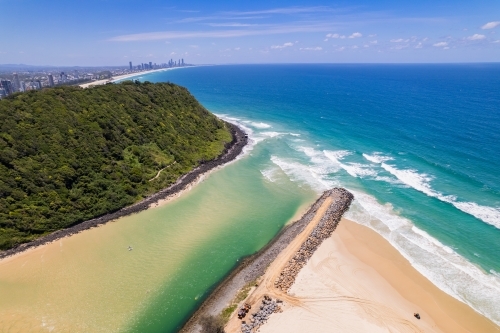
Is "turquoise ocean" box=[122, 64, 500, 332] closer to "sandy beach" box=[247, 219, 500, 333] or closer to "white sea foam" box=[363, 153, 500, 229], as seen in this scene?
"white sea foam" box=[363, 153, 500, 229]

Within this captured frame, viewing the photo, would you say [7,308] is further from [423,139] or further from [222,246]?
[423,139]

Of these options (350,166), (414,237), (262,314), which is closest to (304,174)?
(350,166)

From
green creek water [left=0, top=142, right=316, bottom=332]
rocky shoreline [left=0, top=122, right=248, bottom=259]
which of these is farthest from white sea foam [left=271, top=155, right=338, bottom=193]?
rocky shoreline [left=0, top=122, right=248, bottom=259]

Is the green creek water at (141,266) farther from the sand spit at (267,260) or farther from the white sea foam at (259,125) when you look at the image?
the white sea foam at (259,125)

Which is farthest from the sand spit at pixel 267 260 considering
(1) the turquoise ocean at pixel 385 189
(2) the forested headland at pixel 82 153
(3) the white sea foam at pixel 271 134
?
(3) the white sea foam at pixel 271 134

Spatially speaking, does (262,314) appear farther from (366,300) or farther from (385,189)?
(385,189)

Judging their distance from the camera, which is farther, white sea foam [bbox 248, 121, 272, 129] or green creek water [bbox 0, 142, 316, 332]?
white sea foam [bbox 248, 121, 272, 129]
